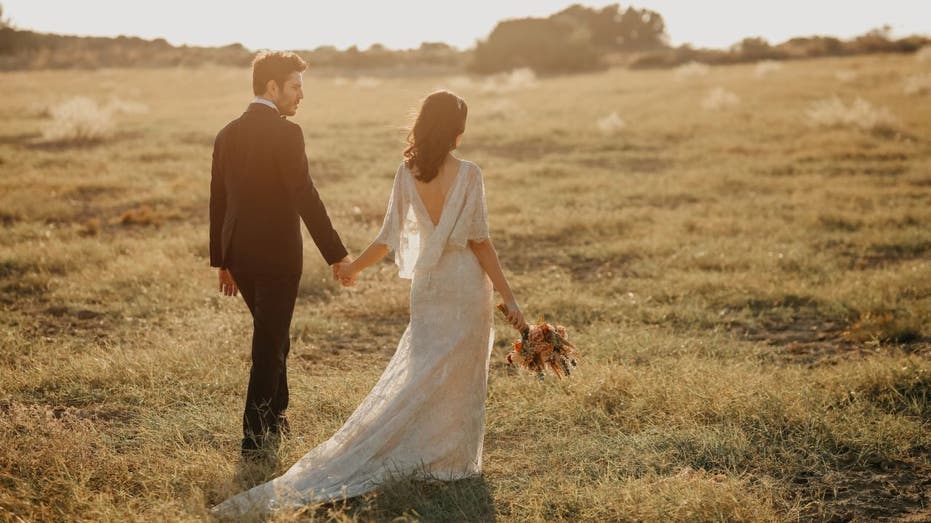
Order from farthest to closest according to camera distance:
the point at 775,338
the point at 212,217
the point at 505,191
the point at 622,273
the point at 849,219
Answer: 1. the point at 505,191
2. the point at 849,219
3. the point at 622,273
4. the point at 775,338
5. the point at 212,217

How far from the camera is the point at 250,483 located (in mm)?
4355

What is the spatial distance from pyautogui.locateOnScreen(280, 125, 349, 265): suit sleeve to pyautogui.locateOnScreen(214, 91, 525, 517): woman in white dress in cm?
46

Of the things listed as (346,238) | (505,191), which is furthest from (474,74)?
(346,238)

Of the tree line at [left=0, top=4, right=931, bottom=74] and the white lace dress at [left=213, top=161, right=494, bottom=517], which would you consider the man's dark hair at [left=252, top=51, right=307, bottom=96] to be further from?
the tree line at [left=0, top=4, right=931, bottom=74]

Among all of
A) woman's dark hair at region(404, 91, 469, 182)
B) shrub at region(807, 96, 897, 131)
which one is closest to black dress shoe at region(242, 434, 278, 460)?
woman's dark hair at region(404, 91, 469, 182)

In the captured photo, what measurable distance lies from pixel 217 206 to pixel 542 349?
1959 mm

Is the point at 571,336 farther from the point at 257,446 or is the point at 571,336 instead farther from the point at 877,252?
the point at 877,252

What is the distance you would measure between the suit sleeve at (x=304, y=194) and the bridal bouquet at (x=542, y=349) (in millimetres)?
1027

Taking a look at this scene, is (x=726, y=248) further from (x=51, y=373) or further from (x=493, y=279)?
(x=51, y=373)

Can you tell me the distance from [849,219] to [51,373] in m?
10.0

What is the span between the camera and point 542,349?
440 cm

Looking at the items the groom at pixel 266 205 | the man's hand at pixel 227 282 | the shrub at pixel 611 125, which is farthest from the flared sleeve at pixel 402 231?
the shrub at pixel 611 125

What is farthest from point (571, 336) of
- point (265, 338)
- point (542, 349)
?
point (265, 338)

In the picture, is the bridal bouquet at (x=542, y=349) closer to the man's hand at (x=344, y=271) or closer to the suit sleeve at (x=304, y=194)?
the man's hand at (x=344, y=271)
